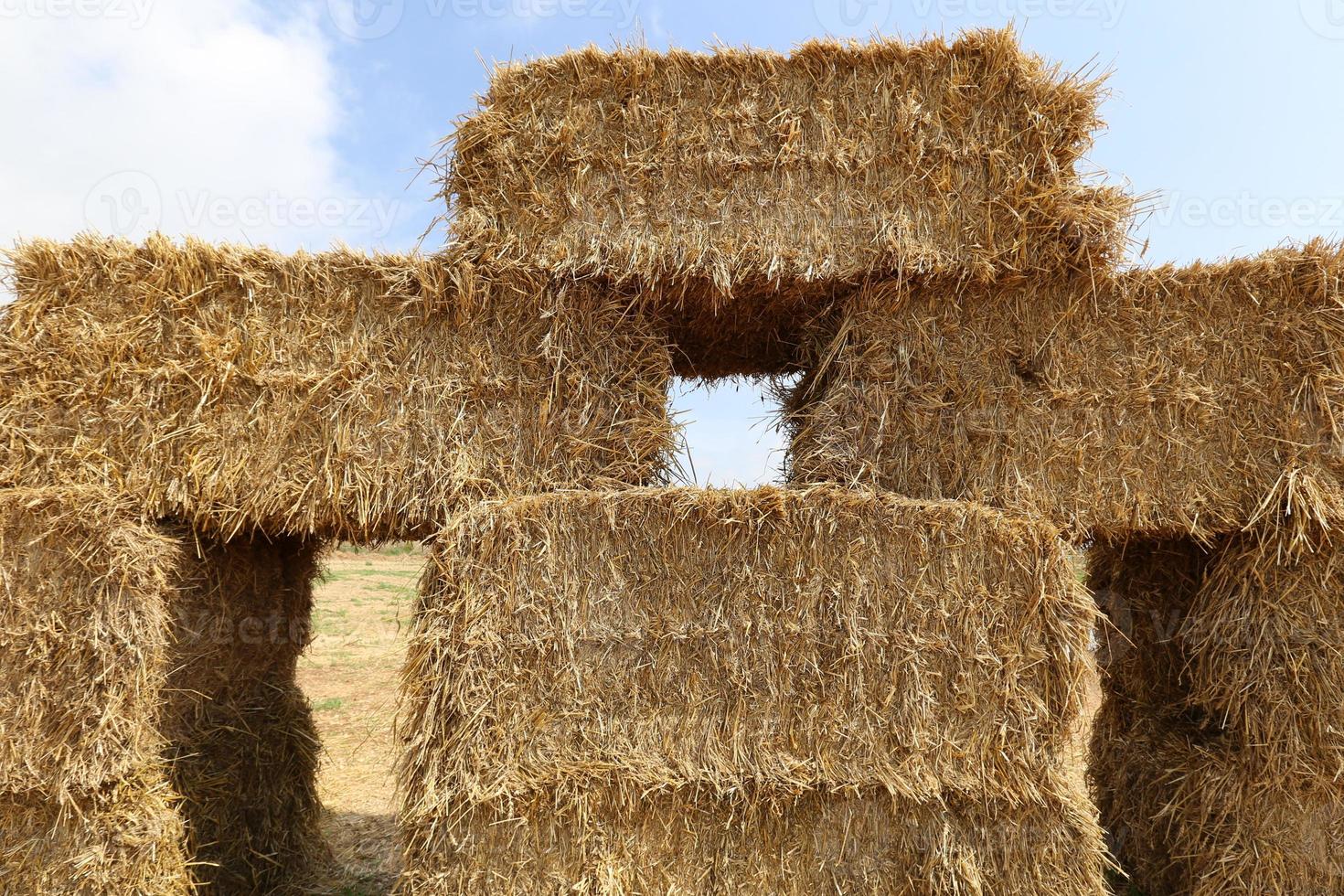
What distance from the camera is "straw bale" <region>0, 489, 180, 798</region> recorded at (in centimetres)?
336

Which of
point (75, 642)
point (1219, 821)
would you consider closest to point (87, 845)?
point (75, 642)

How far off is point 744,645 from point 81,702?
3.14 meters

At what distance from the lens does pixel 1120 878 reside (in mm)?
4711

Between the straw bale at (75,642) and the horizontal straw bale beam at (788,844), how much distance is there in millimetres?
1524

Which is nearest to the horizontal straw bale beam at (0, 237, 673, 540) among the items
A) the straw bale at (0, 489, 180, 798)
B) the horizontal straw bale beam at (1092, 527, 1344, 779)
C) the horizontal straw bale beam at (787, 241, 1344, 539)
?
the straw bale at (0, 489, 180, 798)

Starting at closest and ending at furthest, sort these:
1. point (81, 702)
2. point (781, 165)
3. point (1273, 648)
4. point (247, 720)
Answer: point (81, 702) → point (1273, 648) → point (781, 165) → point (247, 720)

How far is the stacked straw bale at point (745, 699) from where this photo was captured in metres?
3.21

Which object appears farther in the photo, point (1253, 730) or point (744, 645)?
point (1253, 730)

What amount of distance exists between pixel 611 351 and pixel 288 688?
345 centimetres

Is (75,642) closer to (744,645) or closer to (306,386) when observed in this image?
(306,386)

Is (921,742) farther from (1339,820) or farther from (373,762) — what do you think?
(373,762)

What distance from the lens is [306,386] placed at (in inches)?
148

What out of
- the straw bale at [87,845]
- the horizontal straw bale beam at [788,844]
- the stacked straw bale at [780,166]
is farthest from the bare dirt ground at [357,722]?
the stacked straw bale at [780,166]

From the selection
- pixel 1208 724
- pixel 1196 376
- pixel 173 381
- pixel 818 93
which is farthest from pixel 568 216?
pixel 1208 724
